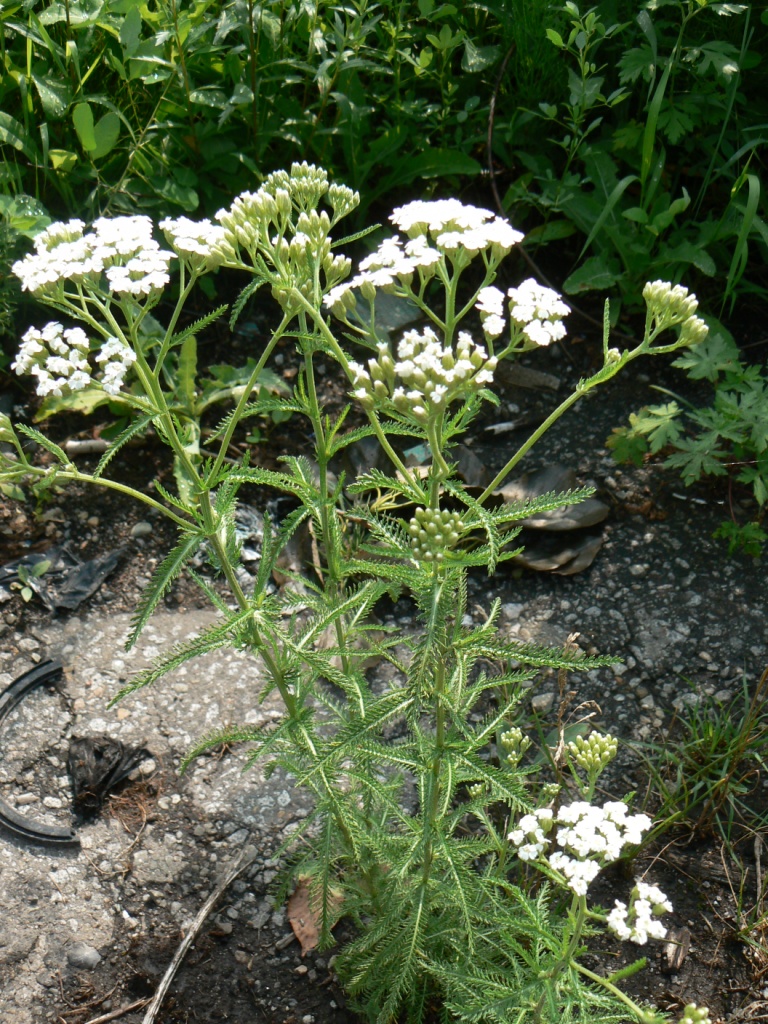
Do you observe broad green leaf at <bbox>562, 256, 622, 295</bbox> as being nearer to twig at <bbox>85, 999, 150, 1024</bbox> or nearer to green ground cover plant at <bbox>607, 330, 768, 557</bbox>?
green ground cover plant at <bbox>607, 330, 768, 557</bbox>

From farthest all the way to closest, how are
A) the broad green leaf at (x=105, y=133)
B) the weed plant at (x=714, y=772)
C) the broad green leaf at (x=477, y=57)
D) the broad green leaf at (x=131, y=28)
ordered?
the broad green leaf at (x=477, y=57) < the broad green leaf at (x=105, y=133) < the broad green leaf at (x=131, y=28) < the weed plant at (x=714, y=772)

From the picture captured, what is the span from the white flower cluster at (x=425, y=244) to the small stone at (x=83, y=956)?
68.5 inches

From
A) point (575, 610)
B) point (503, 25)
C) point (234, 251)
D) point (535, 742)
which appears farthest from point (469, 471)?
point (503, 25)

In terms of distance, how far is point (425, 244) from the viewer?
170cm

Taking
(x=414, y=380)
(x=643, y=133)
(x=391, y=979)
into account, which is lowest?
(x=391, y=979)

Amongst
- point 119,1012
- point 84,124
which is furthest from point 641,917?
point 84,124

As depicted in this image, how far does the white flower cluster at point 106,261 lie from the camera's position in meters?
1.68

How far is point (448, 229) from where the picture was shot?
5.63ft

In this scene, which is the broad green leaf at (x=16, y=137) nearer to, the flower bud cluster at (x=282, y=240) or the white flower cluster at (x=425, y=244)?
the flower bud cluster at (x=282, y=240)

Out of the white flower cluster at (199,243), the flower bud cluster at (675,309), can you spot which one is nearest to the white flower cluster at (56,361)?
the white flower cluster at (199,243)

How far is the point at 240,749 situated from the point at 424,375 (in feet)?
5.52

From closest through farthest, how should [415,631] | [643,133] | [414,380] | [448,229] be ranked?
1. [414,380]
2. [448,229]
3. [415,631]
4. [643,133]

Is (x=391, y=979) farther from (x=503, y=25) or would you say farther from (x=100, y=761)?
(x=503, y=25)

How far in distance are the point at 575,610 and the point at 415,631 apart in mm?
522
